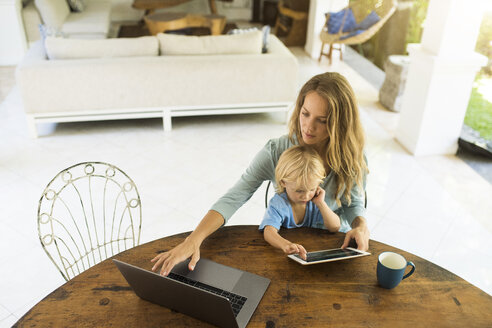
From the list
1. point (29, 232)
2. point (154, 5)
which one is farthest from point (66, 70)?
point (154, 5)

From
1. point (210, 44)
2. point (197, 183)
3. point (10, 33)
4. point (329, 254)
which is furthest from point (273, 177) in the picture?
point (10, 33)

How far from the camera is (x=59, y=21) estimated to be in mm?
5480

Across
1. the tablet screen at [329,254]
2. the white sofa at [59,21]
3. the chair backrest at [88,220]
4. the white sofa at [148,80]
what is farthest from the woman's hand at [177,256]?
the white sofa at [59,21]

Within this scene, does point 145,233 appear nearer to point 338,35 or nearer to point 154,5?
point 338,35

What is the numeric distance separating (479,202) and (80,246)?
267 centimetres

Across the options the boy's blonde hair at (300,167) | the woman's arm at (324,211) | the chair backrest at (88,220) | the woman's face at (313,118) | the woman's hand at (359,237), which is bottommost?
the chair backrest at (88,220)

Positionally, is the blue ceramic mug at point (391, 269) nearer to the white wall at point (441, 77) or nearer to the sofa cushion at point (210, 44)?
the white wall at point (441, 77)

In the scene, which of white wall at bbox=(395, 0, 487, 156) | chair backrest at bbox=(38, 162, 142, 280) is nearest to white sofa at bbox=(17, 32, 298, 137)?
chair backrest at bbox=(38, 162, 142, 280)

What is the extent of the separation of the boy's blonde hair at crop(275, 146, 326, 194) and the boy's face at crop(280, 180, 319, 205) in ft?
0.04

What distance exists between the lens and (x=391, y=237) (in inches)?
108

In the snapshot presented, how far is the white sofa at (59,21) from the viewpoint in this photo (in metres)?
5.36

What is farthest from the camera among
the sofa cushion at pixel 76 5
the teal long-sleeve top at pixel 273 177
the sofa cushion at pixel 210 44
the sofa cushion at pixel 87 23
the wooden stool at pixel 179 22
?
the sofa cushion at pixel 76 5

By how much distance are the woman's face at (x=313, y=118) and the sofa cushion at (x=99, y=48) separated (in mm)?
2557

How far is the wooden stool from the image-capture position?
5.94m
